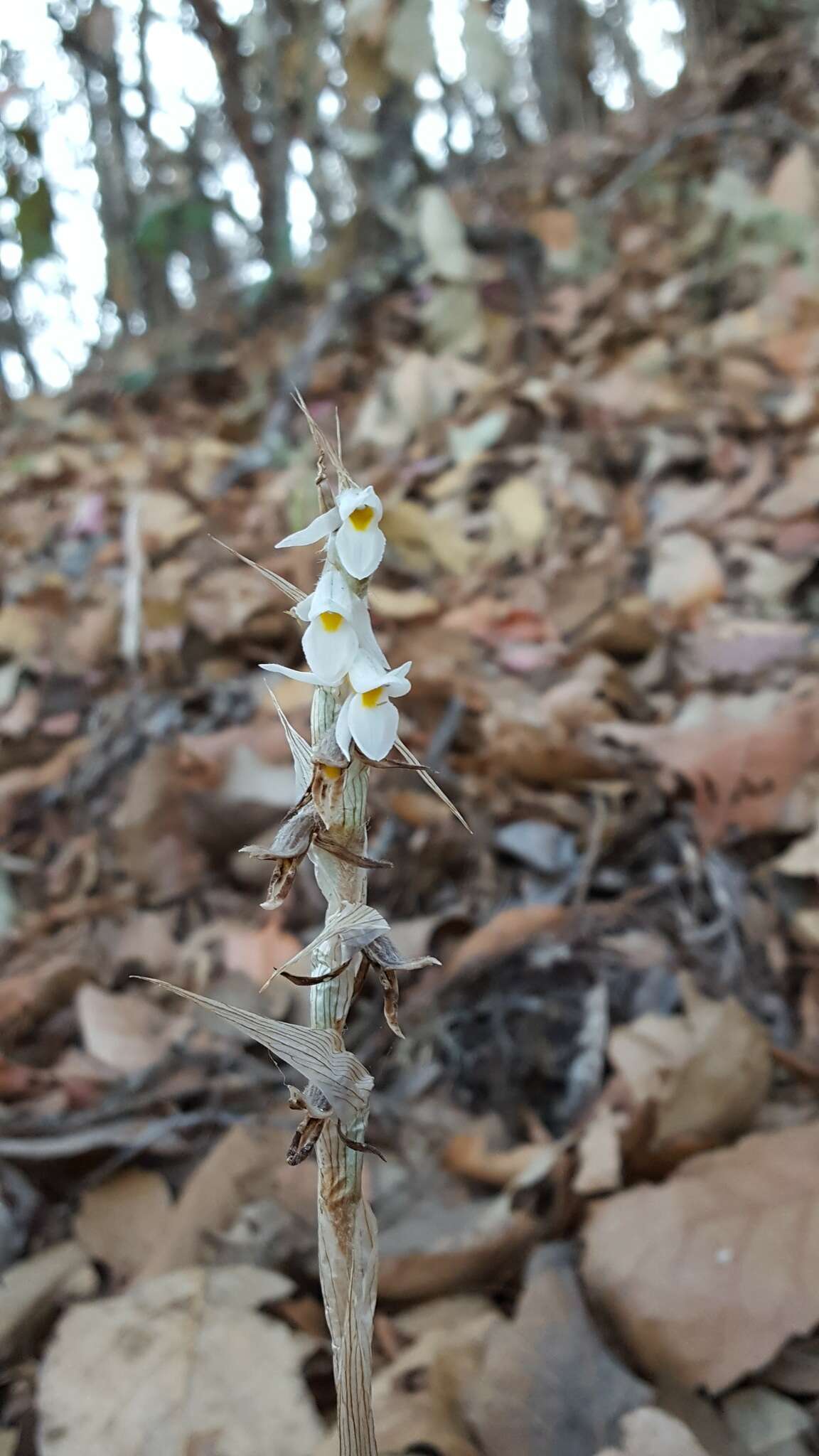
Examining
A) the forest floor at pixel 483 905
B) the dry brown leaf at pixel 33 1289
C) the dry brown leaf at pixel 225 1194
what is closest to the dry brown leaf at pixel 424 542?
the forest floor at pixel 483 905

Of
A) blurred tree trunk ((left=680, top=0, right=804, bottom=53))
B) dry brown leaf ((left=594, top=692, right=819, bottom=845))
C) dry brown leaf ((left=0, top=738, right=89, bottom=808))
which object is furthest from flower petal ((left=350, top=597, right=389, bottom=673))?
blurred tree trunk ((left=680, top=0, right=804, bottom=53))

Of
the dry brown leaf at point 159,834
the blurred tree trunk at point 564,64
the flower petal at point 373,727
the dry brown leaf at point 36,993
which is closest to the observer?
the flower petal at point 373,727

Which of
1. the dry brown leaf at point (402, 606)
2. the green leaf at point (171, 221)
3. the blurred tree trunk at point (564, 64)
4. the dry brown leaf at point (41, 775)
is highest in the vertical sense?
the blurred tree trunk at point (564, 64)

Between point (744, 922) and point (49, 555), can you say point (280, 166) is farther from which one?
point (744, 922)

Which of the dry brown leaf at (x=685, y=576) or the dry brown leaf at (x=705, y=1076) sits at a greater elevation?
the dry brown leaf at (x=685, y=576)

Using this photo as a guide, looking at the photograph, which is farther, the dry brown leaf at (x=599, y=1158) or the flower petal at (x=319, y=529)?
the dry brown leaf at (x=599, y=1158)

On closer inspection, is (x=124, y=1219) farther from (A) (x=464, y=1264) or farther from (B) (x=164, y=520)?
(B) (x=164, y=520)

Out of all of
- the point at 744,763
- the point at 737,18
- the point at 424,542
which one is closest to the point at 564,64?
the point at 737,18

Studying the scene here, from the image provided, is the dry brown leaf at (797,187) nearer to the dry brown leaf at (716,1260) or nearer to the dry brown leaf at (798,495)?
the dry brown leaf at (798,495)
